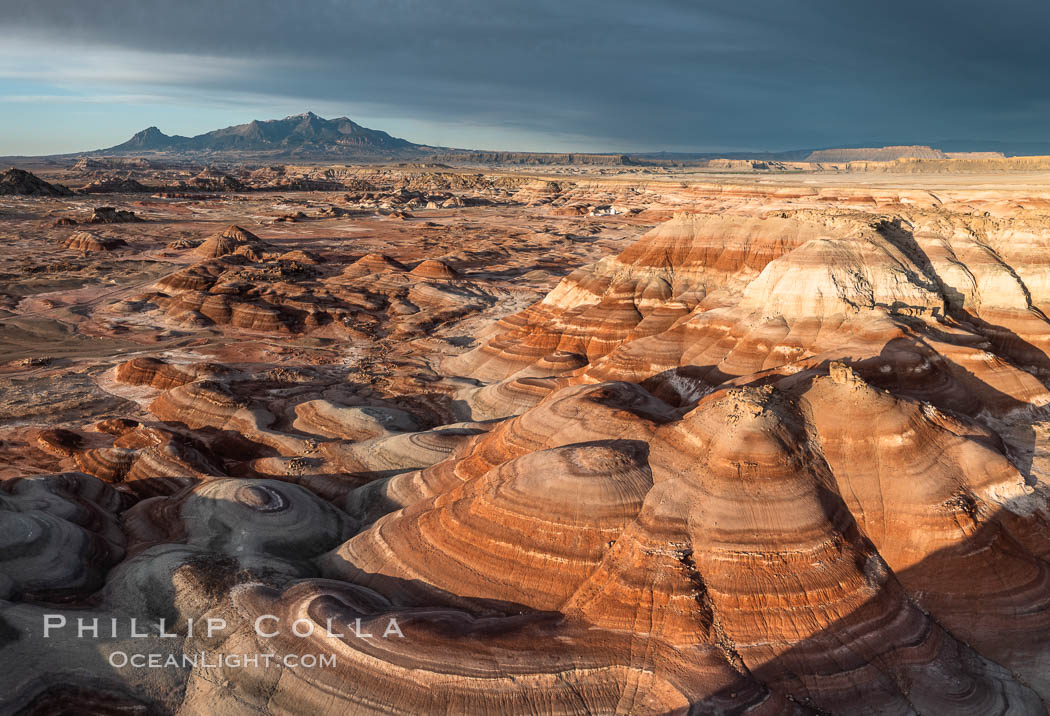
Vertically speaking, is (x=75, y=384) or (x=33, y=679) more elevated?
(x=33, y=679)

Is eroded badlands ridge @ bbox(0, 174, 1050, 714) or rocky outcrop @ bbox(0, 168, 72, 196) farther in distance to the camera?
rocky outcrop @ bbox(0, 168, 72, 196)

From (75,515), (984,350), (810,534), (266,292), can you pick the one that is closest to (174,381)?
(75,515)

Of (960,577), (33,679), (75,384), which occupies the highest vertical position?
(960,577)

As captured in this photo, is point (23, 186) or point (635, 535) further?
point (23, 186)

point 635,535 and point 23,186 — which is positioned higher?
point 23,186

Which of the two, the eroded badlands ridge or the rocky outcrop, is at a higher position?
the rocky outcrop

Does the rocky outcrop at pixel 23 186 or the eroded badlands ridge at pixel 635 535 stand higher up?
the rocky outcrop at pixel 23 186

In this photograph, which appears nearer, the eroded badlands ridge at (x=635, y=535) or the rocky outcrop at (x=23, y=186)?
the eroded badlands ridge at (x=635, y=535)

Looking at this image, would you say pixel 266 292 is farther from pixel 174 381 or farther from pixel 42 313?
pixel 174 381
